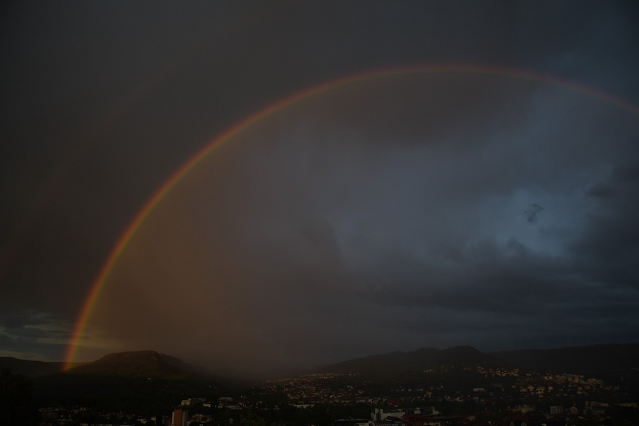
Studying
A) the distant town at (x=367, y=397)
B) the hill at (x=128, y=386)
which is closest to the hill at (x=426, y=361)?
the distant town at (x=367, y=397)

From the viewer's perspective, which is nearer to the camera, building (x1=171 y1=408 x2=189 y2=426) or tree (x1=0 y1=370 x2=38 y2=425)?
tree (x1=0 y1=370 x2=38 y2=425)

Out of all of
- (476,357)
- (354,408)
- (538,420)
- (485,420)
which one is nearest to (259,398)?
(354,408)

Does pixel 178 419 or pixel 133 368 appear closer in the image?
pixel 178 419

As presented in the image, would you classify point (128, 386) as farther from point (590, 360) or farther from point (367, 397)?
point (590, 360)

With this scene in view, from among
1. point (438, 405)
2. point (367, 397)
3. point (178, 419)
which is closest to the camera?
point (178, 419)

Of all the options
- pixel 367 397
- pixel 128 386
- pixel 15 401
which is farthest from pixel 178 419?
pixel 367 397

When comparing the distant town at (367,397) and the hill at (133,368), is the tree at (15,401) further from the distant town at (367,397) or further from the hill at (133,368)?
the hill at (133,368)

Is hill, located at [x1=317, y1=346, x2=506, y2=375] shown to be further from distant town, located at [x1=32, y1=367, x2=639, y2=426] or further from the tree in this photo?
the tree

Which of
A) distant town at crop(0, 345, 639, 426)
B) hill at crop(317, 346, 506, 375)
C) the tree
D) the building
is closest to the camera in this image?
the tree

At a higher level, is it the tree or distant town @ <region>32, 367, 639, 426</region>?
the tree

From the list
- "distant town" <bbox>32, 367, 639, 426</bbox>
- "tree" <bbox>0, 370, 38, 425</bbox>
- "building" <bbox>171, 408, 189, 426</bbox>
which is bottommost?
"distant town" <bbox>32, 367, 639, 426</bbox>

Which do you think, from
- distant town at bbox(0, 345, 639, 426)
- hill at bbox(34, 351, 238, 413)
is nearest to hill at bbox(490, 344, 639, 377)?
distant town at bbox(0, 345, 639, 426)
